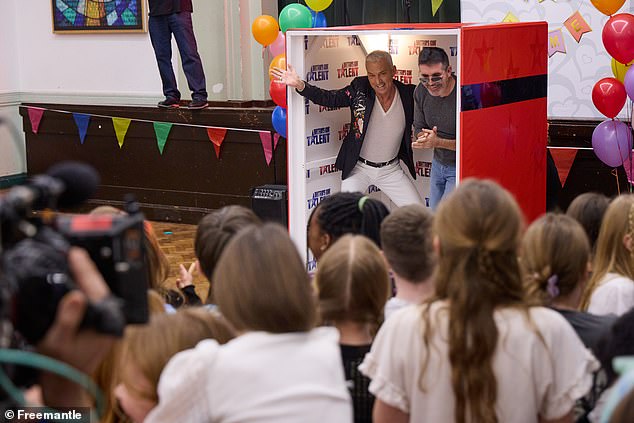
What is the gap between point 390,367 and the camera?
1953 mm

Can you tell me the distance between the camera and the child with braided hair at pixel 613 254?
104 inches

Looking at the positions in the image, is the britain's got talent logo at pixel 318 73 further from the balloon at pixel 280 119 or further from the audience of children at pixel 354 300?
the audience of children at pixel 354 300

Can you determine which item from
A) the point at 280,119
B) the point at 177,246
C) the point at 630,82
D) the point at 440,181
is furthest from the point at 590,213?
the point at 177,246

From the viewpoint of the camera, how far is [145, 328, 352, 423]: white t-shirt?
5.54 feet

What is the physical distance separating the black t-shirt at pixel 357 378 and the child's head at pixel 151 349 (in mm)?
330

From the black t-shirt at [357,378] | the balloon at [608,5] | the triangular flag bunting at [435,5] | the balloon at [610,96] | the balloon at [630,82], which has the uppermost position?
the triangular flag bunting at [435,5]

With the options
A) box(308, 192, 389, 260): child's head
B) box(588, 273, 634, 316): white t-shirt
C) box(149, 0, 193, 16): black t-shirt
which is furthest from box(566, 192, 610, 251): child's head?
box(149, 0, 193, 16): black t-shirt

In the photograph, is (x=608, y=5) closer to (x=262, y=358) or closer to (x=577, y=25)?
(x=577, y=25)

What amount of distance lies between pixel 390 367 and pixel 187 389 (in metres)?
0.46

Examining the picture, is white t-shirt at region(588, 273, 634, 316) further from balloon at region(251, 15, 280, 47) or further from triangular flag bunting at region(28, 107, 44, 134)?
triangular flag bunting at region(28, 107, 44, 134)

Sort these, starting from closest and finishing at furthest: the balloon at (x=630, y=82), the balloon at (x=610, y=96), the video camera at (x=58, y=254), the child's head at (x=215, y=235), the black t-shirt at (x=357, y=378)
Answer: the video camera at (x=58, y=254) < the black t-shirt at (x=357, y=378) < the child's head at (x=215, y=235) < the balloon at (x=630, y=82) < the balloon at (x=610, y=96)

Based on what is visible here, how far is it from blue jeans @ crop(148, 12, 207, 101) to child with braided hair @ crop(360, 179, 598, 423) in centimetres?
578
